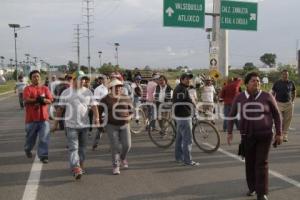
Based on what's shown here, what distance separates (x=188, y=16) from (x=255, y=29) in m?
3.46

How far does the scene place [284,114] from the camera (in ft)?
42.6

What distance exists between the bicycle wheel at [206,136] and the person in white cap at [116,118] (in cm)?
259

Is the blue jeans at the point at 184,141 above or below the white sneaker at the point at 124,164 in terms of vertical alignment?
above

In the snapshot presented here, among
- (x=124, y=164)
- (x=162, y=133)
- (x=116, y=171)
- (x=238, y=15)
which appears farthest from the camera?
(x=238, y=15)

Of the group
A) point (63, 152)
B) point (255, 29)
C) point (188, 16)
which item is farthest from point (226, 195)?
point (255, 29)

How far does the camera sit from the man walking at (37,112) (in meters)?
9.61

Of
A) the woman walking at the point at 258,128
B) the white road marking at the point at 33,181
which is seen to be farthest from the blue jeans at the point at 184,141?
the white road marking at the point at 33,181

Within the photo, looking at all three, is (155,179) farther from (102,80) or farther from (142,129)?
(142,129)

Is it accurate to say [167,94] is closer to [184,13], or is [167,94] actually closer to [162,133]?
[162,133]

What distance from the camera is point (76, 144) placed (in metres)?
8.54

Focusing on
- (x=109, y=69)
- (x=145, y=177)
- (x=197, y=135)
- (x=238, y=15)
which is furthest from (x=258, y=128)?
(x=109, y=69)

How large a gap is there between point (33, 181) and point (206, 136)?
4.30 metres

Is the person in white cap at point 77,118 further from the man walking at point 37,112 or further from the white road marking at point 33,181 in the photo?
the man walking at point 37,112

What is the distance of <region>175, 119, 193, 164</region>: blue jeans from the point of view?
959cm
